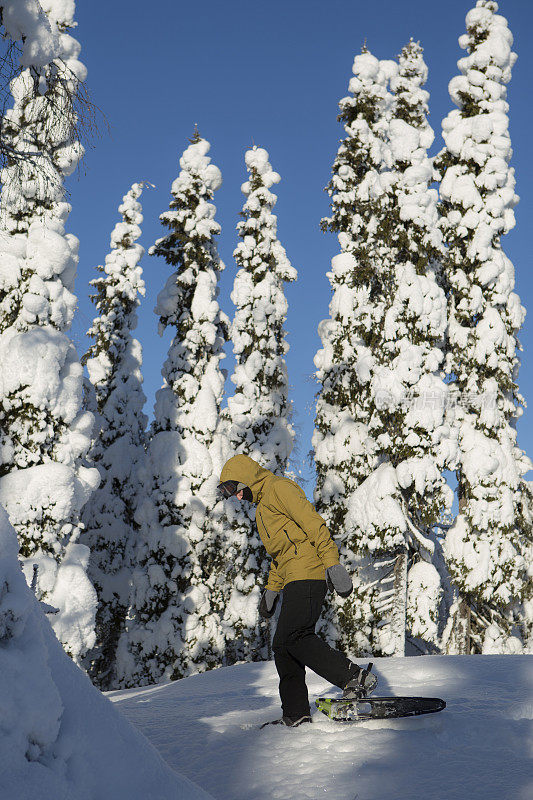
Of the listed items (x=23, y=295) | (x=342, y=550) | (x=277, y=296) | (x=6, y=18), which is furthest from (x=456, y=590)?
(x=6, y=18)

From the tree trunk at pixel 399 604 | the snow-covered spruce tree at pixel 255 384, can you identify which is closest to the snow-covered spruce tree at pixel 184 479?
the snow-covered spruce tree at pixel 255 384

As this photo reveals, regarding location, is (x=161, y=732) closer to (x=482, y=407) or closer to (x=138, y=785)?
(x=138, y=785)

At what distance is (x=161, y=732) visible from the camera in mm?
4840

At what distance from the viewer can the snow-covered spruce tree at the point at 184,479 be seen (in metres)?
18.1

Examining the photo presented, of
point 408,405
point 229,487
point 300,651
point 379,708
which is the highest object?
point 408,405

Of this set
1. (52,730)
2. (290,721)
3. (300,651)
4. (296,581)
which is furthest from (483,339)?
(52,730)

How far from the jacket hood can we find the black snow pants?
2.44 feet

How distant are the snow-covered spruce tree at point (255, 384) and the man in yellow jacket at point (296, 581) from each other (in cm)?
1407

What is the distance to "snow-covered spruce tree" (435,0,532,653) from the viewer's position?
1570 centimetres

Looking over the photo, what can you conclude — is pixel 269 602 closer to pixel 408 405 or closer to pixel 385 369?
pixel 408 405

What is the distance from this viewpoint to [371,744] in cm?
401

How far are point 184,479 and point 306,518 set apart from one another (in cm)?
Answer: 1443

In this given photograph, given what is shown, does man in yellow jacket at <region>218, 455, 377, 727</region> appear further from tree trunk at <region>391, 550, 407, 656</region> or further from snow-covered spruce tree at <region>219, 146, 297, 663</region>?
snow-covered spruce tree at <region>219, 146, 297, 663</region>

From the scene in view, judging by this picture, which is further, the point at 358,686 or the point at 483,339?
the point at 483,339
